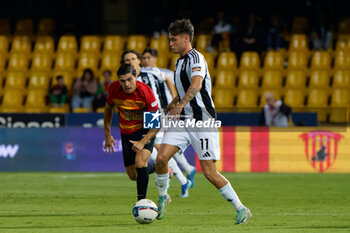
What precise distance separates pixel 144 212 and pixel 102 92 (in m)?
10.3

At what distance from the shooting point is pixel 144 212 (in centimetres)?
783

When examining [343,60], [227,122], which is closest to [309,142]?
[227,122]

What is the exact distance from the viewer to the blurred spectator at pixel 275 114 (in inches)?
614

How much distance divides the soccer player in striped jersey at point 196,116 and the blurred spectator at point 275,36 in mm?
12124

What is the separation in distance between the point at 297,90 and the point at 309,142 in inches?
130

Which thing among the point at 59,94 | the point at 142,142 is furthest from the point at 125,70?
the point at 59,94

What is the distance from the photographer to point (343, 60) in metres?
19.1

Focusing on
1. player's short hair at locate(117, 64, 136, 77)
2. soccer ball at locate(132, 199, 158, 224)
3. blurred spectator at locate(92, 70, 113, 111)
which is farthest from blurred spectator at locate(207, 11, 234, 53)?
soccer ball at locate(132, 199, 158, 224)

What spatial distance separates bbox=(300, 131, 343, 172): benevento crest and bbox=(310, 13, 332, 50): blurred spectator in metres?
4.94

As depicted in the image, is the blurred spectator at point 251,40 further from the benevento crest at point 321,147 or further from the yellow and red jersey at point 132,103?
the yellow and red jersey at point 132,103

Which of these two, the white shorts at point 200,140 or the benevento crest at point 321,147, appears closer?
the white shorts at point 200,140

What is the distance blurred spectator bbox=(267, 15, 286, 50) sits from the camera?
19.6 meters

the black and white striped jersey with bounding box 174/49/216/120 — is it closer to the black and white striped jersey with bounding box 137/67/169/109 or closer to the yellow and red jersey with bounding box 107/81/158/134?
the yellow and red jersey with bounding box 107/81/158/134

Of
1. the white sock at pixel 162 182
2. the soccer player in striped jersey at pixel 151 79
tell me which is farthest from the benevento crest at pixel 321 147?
the white sock at pixel 162 182
